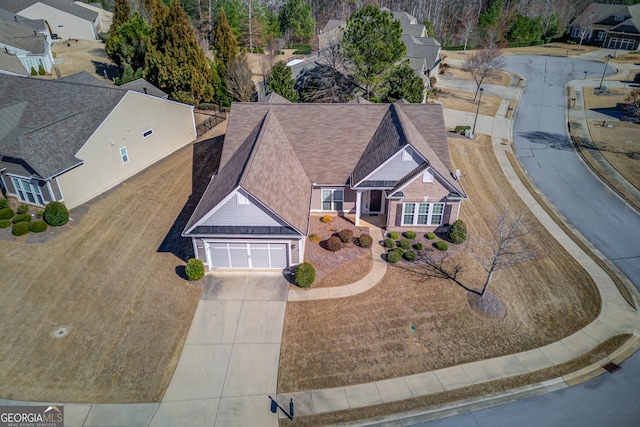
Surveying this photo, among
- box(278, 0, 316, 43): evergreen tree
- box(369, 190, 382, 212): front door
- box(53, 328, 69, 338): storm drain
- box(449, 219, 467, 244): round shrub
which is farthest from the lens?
box(278, 0, 316, 43): evergreen tree

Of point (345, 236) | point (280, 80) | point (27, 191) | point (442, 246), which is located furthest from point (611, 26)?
point (27, 191)

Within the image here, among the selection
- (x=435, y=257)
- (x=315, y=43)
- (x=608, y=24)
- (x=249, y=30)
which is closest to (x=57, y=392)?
(x=435, y=257)

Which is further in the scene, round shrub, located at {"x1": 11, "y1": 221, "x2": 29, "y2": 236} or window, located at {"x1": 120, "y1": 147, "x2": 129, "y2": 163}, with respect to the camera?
window, located at {"x1": 120, "y1": 147, "x2": 129, "y2": 163}

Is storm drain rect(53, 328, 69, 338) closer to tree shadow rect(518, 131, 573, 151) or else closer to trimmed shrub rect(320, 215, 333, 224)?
trimmed shrub rect(320, 215, 333, 224)

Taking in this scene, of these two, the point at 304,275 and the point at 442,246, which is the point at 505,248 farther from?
the point at 304,275

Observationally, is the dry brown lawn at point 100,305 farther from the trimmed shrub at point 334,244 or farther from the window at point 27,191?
the trimmed shrub at point 334,244

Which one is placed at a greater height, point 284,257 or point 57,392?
point 284,257

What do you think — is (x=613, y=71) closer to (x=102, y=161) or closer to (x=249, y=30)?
(x=249, y=30)

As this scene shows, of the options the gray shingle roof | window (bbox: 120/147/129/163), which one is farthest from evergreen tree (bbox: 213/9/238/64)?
the gray shingle roof
